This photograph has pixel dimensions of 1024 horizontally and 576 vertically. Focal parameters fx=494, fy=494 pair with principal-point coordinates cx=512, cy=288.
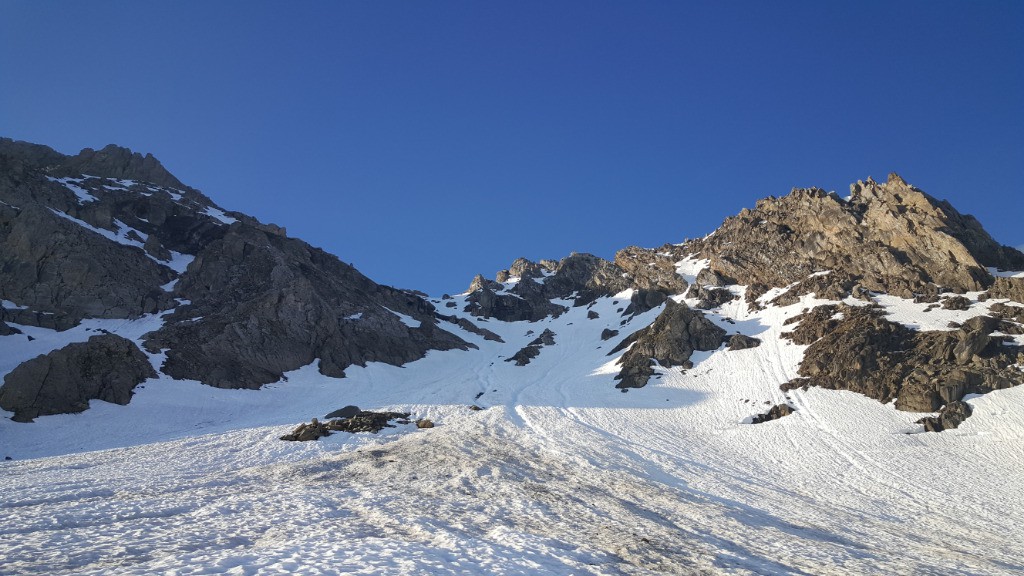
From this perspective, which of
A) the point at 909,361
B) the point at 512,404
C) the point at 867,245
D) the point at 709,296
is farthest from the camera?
the point at 709,296

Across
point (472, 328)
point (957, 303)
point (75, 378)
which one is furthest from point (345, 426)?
point (472, 328)

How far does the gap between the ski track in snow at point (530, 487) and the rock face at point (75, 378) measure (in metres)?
1.38

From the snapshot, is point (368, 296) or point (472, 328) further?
point (472, 328)

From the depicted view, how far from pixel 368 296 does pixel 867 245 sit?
79060 millimetres

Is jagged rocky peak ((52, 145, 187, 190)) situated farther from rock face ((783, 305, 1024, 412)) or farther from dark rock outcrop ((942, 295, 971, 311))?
dark rock outcrop ((942, 295, 971, 311))

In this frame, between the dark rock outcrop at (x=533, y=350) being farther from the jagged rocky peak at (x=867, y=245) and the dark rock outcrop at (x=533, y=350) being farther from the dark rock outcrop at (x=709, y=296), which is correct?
the jagged rocky peak at (x=867, y=245)

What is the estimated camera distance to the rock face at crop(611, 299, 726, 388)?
5716cm

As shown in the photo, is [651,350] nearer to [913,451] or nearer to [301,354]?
[913,451]

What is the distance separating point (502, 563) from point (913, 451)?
3238 cm

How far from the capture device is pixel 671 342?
60.2 m

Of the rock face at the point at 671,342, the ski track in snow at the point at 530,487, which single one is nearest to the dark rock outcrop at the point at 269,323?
the ski track in snow at the point at 530,487

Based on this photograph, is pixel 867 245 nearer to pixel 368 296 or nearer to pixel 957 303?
pixel 957 303

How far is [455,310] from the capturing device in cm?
12200

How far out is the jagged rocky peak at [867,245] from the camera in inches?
2196
